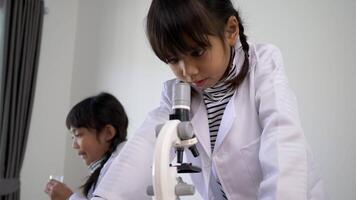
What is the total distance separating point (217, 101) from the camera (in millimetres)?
891

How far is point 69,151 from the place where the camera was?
2814mm

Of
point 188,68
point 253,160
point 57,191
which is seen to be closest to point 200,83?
point 188,68

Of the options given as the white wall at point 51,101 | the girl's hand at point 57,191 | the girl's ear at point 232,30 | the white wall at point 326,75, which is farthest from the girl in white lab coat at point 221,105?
the white wall at point 51,101

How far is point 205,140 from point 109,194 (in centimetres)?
25

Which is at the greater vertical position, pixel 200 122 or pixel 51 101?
pixel 200 122

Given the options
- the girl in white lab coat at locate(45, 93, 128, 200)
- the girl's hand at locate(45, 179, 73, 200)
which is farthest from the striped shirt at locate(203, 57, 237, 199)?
the girl's hand at locate(45, 179, 73, 200)

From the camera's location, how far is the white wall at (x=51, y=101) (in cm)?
266

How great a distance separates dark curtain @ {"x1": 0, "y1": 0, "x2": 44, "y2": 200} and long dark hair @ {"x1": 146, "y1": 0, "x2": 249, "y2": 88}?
2.00 meters

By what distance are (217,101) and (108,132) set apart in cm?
87

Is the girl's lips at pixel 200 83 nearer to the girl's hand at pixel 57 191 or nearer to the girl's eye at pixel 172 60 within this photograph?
the girl's eye at pixel 172 60

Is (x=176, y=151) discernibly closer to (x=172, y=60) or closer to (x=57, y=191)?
(x=172, y=60)

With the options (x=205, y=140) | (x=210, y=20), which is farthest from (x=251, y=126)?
(x=210, y=20)

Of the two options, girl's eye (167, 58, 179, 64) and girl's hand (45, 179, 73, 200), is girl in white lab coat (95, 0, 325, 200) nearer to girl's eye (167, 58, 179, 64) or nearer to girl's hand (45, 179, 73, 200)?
girl's eye (167, 58, 179, 64)

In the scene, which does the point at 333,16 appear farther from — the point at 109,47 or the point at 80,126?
the point at 109,47
